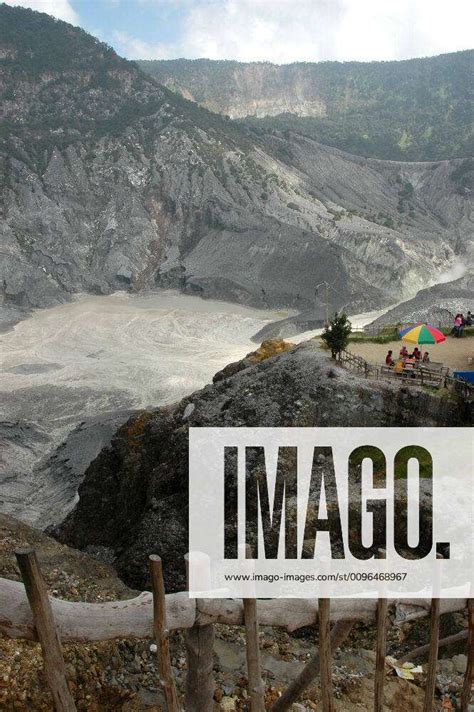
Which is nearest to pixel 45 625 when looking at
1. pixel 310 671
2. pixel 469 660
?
pixel 310 671

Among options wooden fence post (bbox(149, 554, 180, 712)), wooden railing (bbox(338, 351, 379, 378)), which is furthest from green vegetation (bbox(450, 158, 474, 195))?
wooden fence post (bbox(149, 554, 180, 712))

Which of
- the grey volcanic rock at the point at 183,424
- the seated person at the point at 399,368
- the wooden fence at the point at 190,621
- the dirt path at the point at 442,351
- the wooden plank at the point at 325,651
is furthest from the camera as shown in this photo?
the dirt path at the point at 442,351

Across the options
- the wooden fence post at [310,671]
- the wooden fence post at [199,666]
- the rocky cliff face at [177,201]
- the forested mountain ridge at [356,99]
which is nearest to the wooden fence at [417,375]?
the wooden fence post at [310,671]

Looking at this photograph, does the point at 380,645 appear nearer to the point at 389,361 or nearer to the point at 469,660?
the point at 469,660

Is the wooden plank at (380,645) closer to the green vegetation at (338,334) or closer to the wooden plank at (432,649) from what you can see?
the wooden plank at (432,649)

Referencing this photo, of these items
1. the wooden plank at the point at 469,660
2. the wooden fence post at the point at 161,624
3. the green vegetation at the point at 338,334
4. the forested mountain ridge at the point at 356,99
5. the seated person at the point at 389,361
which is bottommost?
the wooden plank at the point at 469,660

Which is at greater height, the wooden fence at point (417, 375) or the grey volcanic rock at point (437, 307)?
the grey volcanic rock at point (437, 307)
